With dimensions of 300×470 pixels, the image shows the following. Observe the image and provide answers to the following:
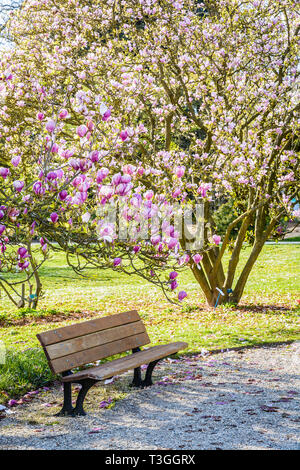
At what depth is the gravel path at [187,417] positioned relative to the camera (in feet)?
14.0

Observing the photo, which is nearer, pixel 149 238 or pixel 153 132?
pixel 149 238

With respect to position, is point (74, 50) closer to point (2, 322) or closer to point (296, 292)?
point (2, 322)

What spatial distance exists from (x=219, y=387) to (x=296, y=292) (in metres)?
7.74

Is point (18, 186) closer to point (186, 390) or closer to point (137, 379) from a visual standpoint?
point (137, 379)

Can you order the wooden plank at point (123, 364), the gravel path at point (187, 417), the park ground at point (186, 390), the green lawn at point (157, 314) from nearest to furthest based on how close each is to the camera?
the gravel path at point (187, 417)
the park ground at point (186, 390)
the wooden plank at point (123, 364)
the green lawn at point (157, 314)

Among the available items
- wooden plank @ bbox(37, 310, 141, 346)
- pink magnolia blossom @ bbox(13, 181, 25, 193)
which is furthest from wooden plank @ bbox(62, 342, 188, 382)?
pink magnolia blossom @ bbox(13, 181, 25, 193)

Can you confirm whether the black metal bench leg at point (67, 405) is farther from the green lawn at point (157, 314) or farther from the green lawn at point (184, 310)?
the green lawn at point (184, 310)

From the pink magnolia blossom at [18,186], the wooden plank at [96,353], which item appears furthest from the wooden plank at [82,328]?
the pink magnolia blossom at [18,186]

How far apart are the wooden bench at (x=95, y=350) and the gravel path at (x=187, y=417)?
1.00ft

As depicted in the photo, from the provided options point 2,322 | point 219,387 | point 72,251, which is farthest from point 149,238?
point 2,322

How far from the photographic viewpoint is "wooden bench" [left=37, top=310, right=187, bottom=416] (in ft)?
16.1

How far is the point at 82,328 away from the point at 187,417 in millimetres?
1435

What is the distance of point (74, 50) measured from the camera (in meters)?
9.38

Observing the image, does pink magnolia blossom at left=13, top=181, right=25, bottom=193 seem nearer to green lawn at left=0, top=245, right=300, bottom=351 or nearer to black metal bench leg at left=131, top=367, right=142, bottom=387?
green lawn at left=0, top=245, right=300, bottom=351
